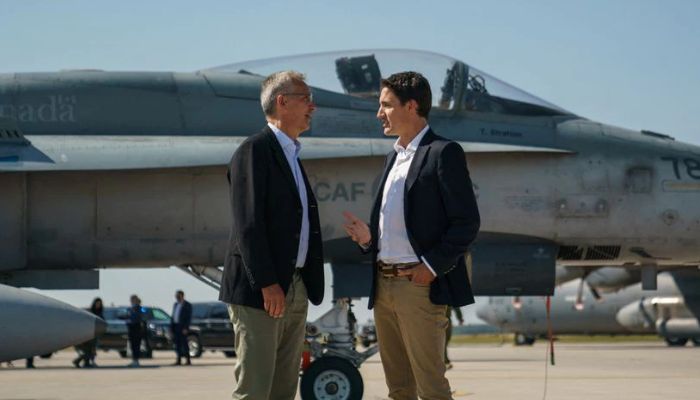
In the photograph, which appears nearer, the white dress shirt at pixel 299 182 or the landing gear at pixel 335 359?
the white dress shirt at pixel 299 182

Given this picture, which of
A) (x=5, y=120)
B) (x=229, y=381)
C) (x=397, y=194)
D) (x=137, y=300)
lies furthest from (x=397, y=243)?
(x=137, y=300)

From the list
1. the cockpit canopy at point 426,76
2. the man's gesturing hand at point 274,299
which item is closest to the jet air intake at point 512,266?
the cockpit canopy at point 426,76

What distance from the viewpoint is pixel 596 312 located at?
46875 millimetres

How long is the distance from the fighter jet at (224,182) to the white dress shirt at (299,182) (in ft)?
17.9

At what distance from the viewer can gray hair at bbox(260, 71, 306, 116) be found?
6.02 meters

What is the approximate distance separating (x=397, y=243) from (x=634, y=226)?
6301 millimetres

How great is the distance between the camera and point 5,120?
11.7 m

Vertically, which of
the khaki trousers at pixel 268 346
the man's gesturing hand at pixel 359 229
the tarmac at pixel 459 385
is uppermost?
the man's gesturing hand at pixel 359 229

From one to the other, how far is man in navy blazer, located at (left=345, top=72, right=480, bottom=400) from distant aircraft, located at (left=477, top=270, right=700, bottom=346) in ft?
121

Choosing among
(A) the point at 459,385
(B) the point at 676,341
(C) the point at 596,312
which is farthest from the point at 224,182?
(C) the point at 596,312

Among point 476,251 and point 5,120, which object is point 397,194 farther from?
point 5,120

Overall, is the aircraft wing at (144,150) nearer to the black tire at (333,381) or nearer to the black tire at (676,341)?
the black tire at (333,381)

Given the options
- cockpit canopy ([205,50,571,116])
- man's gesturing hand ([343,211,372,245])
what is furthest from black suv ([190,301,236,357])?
man's gesturing hand ([343,211,372,245])

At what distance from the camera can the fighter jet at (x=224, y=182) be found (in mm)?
11578
